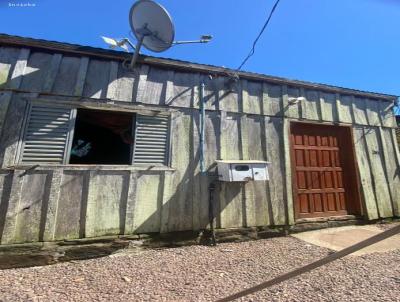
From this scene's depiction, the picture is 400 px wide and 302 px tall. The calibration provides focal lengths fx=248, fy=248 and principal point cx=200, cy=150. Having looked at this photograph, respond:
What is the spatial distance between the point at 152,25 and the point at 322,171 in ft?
15.6

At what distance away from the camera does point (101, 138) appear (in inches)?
201

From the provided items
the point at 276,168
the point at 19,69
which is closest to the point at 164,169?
the point at 276,168

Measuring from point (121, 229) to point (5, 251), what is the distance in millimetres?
1520

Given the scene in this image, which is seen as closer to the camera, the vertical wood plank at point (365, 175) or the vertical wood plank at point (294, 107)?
the vertical wood plank at point (294, 107)

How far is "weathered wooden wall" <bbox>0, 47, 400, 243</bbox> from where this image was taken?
3661mm

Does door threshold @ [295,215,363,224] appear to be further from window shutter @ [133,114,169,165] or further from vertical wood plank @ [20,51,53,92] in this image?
vertical wood plank @ [20,51,53,92]

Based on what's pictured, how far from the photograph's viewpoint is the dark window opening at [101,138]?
434 cm

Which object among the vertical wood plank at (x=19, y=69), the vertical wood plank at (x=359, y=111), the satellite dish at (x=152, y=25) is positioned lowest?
the vertical wood plank at (x=19, y=69)

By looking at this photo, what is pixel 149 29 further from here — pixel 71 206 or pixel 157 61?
pixel 71 206

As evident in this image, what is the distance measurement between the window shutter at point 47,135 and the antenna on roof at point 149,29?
1469 mm

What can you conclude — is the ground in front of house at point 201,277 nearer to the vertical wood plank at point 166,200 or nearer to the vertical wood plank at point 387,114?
the vertical wood plank at point 166,200

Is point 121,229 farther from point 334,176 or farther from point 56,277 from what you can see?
point 334,176

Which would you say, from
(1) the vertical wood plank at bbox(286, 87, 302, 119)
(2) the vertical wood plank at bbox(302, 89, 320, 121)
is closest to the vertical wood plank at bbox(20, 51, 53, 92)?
(1) the vertical wood plank at bbox(286, 87, 302, 119)

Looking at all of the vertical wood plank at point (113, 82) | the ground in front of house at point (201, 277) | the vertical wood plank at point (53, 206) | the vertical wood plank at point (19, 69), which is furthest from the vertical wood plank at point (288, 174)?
the vertical wood plank at point (19, 69)
